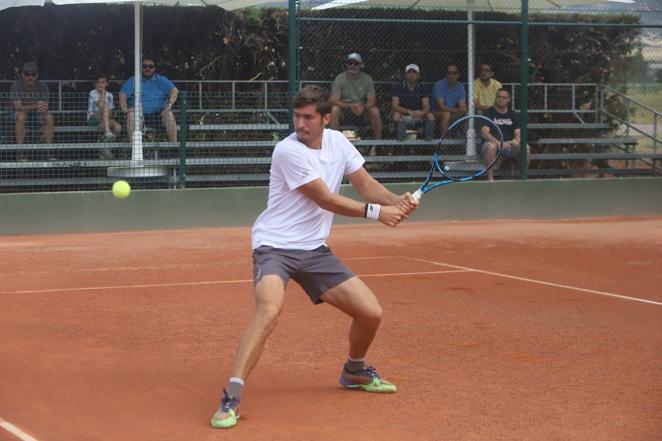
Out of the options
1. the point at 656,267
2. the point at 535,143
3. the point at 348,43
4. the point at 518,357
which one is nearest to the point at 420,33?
the point at 348,43

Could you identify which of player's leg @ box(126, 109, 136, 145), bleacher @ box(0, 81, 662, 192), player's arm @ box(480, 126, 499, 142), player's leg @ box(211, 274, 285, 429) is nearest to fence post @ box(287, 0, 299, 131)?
bleacher @ box(0, 81, 662, 192)

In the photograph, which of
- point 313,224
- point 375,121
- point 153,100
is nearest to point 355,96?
point 375,121

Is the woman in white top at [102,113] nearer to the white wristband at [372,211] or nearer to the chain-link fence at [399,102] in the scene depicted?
the chain-link fence at [399,102]

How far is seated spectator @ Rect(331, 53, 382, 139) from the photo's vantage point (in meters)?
16.2

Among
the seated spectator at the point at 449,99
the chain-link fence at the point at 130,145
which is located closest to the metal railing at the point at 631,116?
the seated spectator at the point at 449,99

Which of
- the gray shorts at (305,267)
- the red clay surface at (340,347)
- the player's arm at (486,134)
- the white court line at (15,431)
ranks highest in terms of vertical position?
the player's arm at (486,134)

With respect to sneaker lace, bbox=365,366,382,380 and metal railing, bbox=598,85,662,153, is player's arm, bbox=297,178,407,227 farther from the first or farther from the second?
metal railing, bbox=598,85,662,153

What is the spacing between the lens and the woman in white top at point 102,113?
15.1 meters

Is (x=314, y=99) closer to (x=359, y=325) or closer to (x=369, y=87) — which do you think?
(x=359, y=325)

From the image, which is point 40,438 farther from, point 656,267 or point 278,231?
point 656,267

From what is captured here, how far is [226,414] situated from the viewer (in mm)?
5652

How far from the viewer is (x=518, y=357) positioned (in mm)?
7320

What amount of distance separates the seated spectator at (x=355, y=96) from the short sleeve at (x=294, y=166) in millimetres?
10044

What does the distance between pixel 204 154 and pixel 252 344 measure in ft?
33.4
